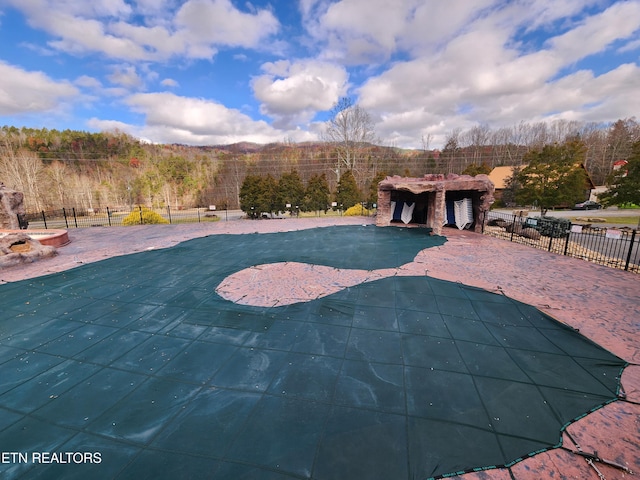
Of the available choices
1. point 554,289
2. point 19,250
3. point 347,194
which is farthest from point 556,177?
point 19,250

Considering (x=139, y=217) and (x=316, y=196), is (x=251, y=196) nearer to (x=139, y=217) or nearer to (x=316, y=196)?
(x=316, y=196)

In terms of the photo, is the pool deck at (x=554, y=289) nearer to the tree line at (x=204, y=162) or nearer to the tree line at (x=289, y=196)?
the tree line at (x=289, y=196)

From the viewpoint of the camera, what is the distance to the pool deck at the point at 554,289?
249 cm

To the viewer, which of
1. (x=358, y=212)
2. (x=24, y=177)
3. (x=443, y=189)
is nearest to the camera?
(x=443, y=189)

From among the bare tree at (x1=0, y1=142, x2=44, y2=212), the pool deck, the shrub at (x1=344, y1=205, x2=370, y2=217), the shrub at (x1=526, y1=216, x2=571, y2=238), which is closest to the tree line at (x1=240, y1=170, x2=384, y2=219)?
the shrub at (x1=344, y1=205, x2=370, y2=217)

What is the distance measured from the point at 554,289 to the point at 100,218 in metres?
30.8

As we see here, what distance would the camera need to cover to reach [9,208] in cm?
1342

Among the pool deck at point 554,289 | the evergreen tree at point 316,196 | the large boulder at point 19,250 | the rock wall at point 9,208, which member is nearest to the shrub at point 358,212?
Answer: the evergreen tree at point 316,196

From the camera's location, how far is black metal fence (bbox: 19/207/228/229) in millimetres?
17906

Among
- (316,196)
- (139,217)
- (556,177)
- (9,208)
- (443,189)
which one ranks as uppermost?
(556,177)

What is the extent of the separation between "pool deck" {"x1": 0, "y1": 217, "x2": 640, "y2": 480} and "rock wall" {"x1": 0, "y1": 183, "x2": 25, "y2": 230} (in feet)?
7.97

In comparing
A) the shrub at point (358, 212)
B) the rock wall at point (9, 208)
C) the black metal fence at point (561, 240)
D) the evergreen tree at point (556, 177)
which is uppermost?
the evergreen tree at point (556, 177)

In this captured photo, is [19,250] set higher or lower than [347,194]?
lower

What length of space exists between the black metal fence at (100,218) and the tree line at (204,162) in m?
3.47
